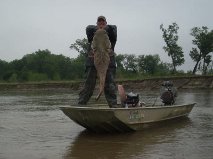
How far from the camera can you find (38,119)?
42.4 feet

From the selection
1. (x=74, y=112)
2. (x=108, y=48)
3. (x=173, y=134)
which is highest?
(x=108, y=48)

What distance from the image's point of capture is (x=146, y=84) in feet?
167

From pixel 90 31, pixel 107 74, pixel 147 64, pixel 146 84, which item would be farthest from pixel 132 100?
pixel 147 64

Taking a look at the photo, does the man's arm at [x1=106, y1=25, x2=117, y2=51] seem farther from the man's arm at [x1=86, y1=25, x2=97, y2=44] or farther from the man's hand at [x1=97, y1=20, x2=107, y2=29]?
the man's arm at [x1=86, y1=25, x2=97, y2=44]

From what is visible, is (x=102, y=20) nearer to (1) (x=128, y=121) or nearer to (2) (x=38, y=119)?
(1) (x=128, y=121)

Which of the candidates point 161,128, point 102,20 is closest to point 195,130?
point 161,128

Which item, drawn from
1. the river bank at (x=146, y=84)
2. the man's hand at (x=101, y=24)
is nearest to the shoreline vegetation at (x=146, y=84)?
the river bank at (x=146, y=84)

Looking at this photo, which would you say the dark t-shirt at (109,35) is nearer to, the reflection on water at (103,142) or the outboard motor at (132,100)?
the outboard motor at (132,100)

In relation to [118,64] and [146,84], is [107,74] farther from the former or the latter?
[118,64]

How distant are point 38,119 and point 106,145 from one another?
5383 mm

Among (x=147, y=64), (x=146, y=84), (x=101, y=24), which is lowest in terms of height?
(x=146, y=84)

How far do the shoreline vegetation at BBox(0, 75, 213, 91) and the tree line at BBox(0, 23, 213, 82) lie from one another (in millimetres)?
7074

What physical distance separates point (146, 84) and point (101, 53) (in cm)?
4189

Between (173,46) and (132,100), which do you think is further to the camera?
(173,46)
